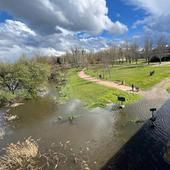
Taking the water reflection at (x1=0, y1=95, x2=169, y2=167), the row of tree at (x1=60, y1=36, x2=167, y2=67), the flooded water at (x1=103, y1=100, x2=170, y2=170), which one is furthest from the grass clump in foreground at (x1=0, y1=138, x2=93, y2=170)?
the row of tree at (x1=60, y1=36, x2=167, y2=67)

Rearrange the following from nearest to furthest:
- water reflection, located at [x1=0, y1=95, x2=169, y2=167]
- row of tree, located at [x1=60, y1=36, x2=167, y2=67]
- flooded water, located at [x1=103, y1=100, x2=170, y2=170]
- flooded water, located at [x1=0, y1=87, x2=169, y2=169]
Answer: flooded water, located at [x1=103, y1=100, x2=170, y2=170], flooded water, located at [x1=0, y1=87, x2=169, y2=169], water reflection, located at [x1=0, y1=95, x2=169, y2=167], row of tree, located at [x1=60, y1=36, x2=167, y2=67]

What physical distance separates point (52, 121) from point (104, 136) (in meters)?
8.84

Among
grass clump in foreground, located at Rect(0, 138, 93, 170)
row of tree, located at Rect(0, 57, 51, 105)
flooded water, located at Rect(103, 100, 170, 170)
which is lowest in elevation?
grass clump in foreground, located at Rect(0, 138, 93, 170)

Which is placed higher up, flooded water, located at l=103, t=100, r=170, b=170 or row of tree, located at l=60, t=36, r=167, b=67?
row of tree, located at l=60, t=36, r=167, b=67

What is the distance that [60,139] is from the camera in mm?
22141

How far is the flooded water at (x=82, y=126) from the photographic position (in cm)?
1997

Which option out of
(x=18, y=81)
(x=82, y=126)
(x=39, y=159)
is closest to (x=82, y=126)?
(x=82, y=126)

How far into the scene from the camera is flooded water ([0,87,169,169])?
1997 centimetres

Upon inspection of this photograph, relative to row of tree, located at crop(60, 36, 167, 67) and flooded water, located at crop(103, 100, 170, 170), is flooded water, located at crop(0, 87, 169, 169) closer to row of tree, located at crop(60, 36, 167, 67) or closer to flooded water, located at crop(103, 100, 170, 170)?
flooded water, located at crop(103, 100, 170, 170)

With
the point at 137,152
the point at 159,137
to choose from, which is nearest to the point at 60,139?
the point at 137,152

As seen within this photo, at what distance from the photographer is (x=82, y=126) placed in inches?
998

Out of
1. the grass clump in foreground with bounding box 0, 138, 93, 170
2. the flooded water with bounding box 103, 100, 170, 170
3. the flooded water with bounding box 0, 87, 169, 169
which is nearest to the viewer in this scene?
the flooded water with bounding box 103, 100, 170, 170

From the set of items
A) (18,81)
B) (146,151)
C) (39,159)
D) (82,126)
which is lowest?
(39,159)

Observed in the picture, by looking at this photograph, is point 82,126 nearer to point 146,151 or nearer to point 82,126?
point 82,126
